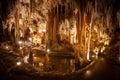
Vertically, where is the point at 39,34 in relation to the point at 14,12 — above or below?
below

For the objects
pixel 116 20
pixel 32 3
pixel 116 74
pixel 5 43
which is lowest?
pixel 116 74

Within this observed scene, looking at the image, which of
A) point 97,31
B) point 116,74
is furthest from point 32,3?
point 116,74

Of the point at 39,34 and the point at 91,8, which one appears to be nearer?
the point at 91,8

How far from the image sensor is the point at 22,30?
523 inches

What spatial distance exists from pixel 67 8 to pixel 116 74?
365 cm

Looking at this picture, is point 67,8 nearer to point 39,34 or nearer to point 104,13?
point 104,13

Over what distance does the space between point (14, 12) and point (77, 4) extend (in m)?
3.53

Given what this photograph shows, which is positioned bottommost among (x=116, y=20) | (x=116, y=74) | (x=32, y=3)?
(x=116, y=74)

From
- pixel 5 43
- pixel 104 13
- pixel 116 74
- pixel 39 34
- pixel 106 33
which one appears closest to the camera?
pixel 116 74

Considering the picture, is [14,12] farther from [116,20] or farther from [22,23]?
[116,20]

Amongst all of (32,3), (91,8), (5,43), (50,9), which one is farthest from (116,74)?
(5,43)

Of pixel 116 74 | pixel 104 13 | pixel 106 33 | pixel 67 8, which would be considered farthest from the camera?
pixel 106 33

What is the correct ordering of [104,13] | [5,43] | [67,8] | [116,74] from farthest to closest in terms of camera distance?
1. [5,43]
2. [67,8]
3. [104,13]
4. [116,74]

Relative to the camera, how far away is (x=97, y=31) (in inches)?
420
